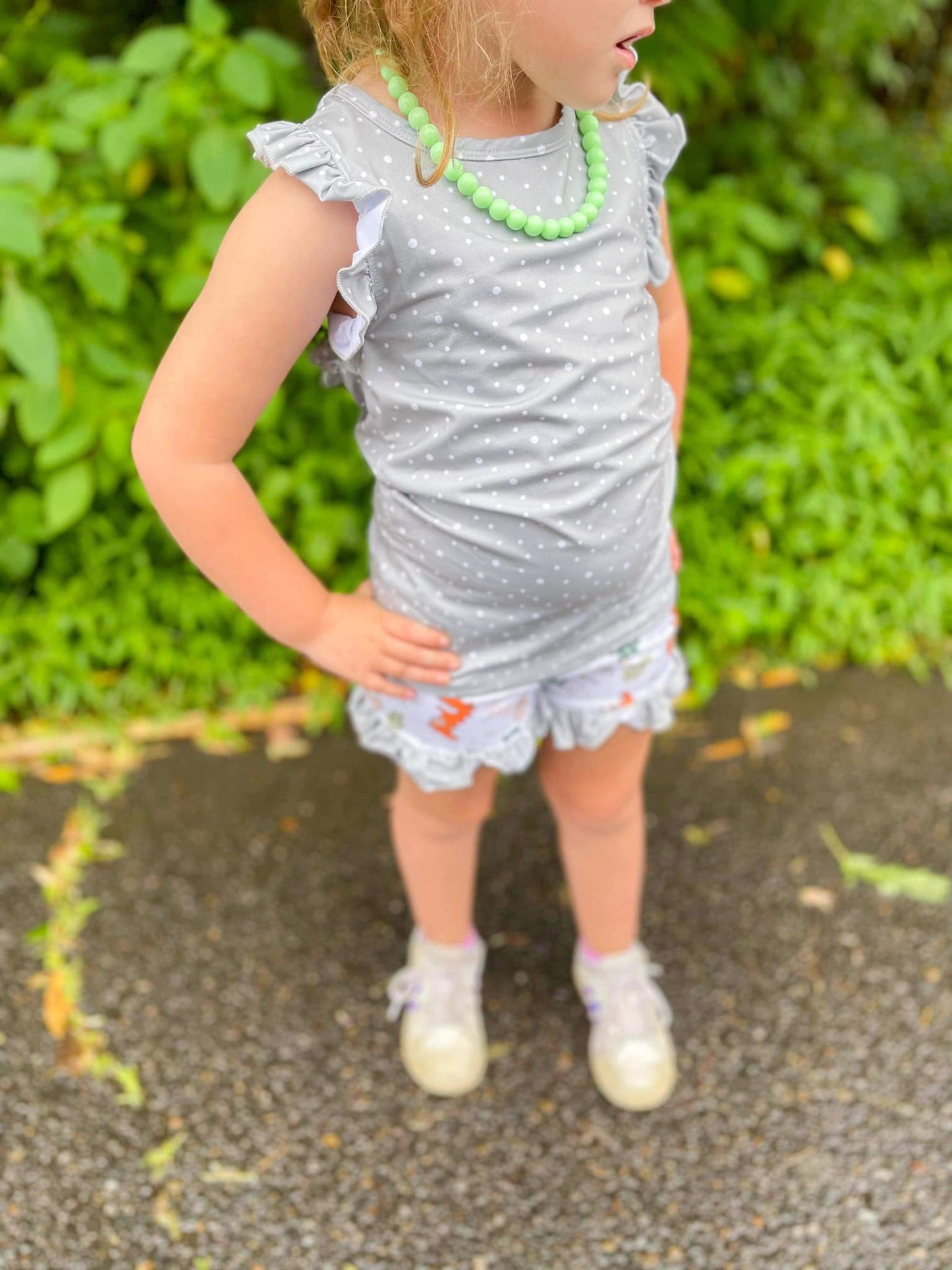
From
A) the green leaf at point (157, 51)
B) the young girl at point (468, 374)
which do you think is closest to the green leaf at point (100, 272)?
the green leaf at point (157, 51)

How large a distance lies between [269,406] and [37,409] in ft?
1.48

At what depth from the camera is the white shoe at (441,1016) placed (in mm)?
1826

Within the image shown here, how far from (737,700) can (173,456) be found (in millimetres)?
1687

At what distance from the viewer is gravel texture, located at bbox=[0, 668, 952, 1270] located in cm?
164

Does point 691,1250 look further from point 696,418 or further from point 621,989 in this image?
point 696,418

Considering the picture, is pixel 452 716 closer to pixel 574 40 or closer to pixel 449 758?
pixel 449 758

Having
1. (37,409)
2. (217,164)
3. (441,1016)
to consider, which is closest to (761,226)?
(217,164)

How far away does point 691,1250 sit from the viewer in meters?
1.61

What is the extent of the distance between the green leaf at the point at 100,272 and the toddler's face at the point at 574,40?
54.8 inches

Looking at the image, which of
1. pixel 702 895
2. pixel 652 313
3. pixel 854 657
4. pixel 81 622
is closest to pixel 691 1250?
pixel 702 895

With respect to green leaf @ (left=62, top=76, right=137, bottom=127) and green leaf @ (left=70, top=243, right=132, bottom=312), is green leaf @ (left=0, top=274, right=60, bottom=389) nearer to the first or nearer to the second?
green leaf @ (left=70, top=243, right=132, bottom=312)

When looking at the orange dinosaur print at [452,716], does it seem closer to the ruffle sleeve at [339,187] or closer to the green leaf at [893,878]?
the ruffle sleeve at [339,187]

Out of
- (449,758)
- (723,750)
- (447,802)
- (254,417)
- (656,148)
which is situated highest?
(656,148)

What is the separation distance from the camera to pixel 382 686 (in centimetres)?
141
